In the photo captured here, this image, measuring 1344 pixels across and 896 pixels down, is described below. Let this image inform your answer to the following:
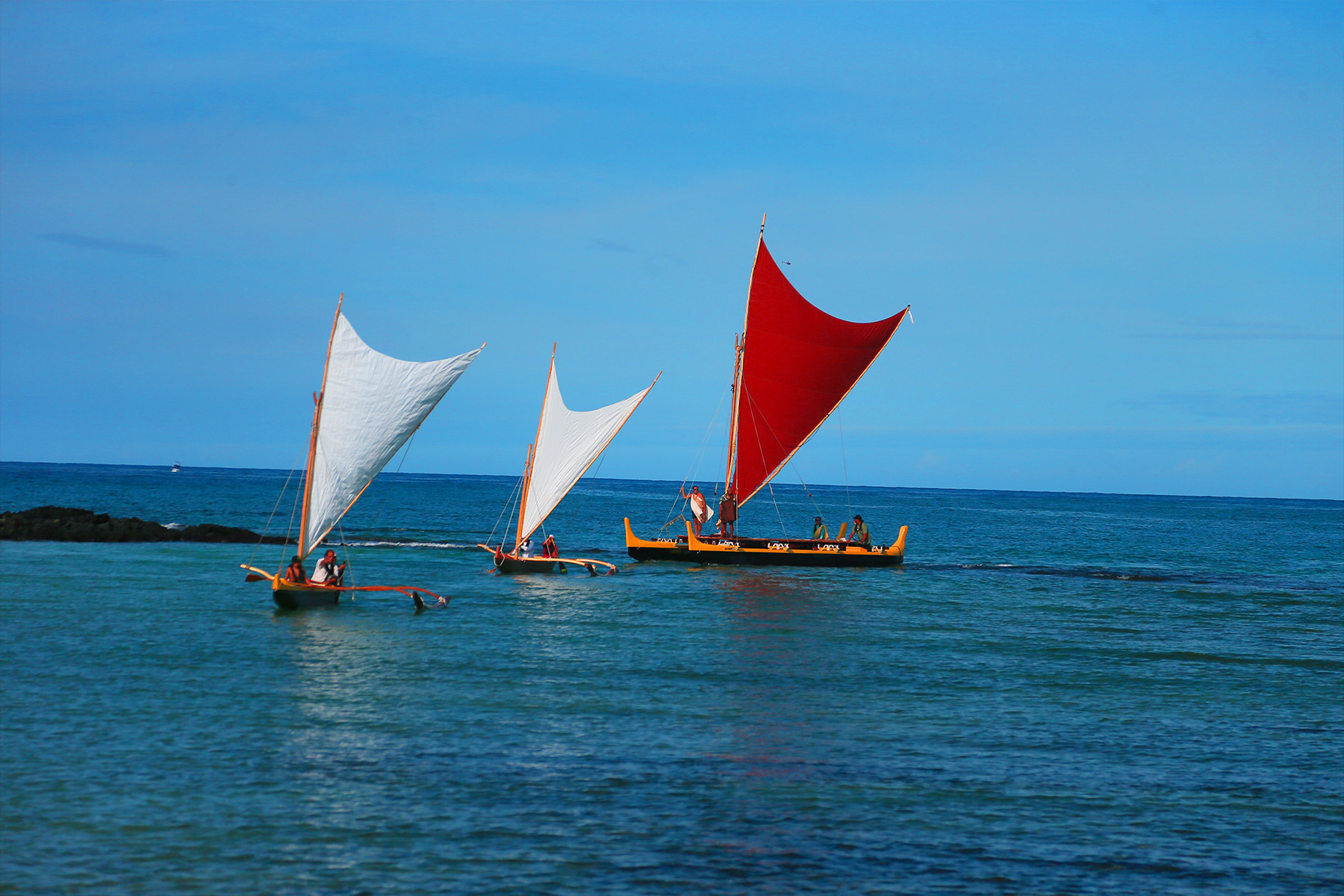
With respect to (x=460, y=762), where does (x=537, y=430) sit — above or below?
above

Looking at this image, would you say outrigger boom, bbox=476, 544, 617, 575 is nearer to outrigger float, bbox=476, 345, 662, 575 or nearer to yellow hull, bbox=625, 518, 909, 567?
outrigger float, bbox=476, 345, 662, 575

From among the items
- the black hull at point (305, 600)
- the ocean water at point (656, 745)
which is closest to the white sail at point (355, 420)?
the black hull at point (305, 600)

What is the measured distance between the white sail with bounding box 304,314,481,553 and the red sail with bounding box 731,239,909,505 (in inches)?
911

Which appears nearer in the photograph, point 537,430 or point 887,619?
point 887,619

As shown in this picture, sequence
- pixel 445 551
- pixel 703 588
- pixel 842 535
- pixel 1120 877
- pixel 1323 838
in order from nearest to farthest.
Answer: pixel 1120 877, pixel 1323 838, pixel 703 588, pixel 842 535, pixel 445 551

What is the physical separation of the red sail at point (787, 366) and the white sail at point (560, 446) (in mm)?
8083

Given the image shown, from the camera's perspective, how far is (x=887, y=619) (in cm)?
3709

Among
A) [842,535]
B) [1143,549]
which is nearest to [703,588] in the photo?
[842,535]

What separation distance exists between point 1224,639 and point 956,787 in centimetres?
2267

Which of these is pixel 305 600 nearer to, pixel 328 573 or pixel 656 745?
pixel 328 573

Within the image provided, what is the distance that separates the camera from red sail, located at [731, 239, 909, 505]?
54.1m

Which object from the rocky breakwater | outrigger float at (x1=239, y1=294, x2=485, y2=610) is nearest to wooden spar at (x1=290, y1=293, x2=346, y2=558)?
outrigger float at (x1=239, y1=294, x2=485, y2=610)

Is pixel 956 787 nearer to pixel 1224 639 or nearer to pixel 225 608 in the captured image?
pixel 1224 639

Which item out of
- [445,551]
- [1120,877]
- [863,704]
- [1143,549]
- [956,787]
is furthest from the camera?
[1143,549]
